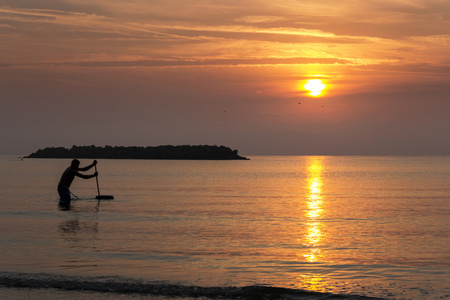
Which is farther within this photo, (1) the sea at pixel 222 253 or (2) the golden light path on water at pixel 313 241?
(2) the golden light path on water at pixel 313 241

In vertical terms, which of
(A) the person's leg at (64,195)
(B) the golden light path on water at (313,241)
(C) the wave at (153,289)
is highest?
(A) the person's leg at (64,195)

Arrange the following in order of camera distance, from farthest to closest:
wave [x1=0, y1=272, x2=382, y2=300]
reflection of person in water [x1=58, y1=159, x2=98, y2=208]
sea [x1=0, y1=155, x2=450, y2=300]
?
reflection of person in water [x1=58, y1=159, x2=98, y2=208], sea [x1=0, y1=155, x2=450, y2=300], wave [x1=0, y1=272, x2=382, y2=300]

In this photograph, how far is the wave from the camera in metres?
13.0

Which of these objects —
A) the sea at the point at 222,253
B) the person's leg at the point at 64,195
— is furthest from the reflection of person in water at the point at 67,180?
the sea at the point at 222,253

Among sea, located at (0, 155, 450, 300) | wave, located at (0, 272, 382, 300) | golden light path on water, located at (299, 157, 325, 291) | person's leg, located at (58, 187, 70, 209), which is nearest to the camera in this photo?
wave, located at (0, 272, 382, 300)

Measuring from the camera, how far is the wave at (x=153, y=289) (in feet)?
42.8

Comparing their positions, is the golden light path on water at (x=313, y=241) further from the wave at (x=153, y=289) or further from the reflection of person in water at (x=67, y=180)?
the reflection of person in water at (x=67, y=180)

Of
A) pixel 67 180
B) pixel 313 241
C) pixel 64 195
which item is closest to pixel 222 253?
pixel 313 241

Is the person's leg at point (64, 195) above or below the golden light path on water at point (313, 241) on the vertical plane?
above

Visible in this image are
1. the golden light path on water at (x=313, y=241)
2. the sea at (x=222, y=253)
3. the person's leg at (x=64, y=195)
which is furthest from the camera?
the person's leg at (x=64, y=195)

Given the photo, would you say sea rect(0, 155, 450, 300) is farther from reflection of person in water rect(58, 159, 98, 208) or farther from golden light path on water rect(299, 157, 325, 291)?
reflection of person in water rect(58, 159, 98, 208)

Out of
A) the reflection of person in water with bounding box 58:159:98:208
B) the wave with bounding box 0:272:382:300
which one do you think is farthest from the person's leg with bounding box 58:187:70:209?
the wave with bounding box 0:272:382:300

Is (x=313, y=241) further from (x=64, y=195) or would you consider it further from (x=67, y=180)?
(x=64, y=195)

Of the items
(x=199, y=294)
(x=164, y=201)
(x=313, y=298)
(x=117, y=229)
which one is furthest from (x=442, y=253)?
(x=164, y=201)
